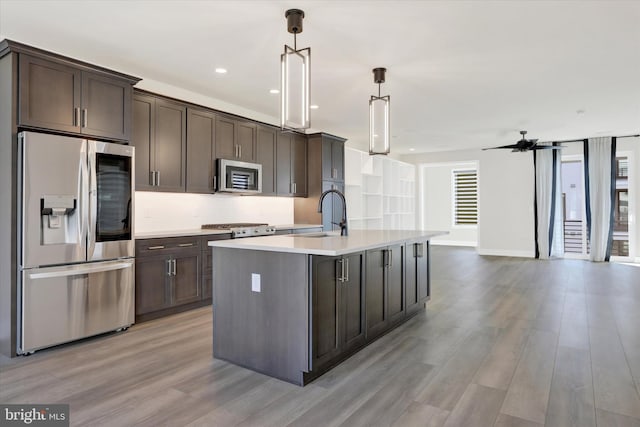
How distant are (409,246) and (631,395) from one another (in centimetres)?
196

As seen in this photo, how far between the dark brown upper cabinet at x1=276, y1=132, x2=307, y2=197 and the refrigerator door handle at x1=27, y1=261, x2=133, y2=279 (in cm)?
278

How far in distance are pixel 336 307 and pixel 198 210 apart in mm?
2956

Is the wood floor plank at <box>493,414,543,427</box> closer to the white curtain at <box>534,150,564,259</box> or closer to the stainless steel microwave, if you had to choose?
the stainless steel microwave

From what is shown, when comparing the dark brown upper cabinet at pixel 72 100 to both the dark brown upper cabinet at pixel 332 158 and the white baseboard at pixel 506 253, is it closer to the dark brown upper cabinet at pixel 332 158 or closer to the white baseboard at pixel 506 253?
the dark brown upper cabinet at pixel 332 158

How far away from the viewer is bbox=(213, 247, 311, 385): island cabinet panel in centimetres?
245

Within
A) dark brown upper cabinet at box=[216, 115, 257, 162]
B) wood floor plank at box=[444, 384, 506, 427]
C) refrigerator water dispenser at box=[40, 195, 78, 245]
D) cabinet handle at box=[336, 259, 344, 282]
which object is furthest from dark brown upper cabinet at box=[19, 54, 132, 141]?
wood floor plank at box=[444, 384, 506, 427]

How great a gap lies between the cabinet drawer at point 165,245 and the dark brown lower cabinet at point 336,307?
211 cm

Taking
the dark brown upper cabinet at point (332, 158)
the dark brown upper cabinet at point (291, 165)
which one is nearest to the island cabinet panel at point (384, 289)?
the dark brown upper cabinet at point (291, 165)

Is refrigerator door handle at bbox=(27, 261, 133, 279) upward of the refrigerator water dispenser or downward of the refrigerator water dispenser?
downward

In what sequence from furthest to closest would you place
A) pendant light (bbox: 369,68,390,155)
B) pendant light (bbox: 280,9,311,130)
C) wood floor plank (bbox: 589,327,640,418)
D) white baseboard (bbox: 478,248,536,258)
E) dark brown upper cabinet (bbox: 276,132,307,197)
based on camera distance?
white baseboard (bbox: 478,248,536,258) → dark brown upper cabinet (bbox: 276,132,307,197) → pendant light (bbox: 369,68,390,155) → pendant light (bbox: 280,9,311,130) → wood floor plank (bbox: 589,327,640,418)

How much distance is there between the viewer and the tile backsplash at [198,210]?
4414 millimetres

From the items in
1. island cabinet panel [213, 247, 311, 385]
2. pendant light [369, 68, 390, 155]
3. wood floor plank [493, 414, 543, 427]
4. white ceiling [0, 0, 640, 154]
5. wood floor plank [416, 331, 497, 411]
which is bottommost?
wood floor plank [416, 331, 497, 411]

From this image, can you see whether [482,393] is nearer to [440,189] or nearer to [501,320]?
[501,320]

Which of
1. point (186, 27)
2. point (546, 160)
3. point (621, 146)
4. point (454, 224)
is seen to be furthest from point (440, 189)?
point (186, 27)
